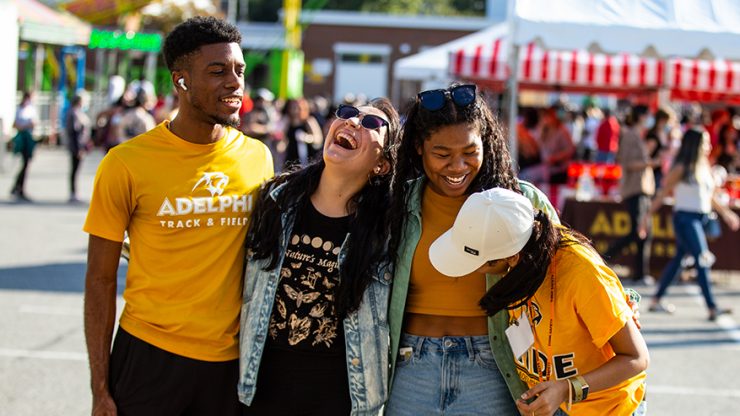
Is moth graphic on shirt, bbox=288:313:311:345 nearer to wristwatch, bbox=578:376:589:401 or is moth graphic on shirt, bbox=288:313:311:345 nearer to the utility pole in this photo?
wristwatch, bbox=578:376:589:401

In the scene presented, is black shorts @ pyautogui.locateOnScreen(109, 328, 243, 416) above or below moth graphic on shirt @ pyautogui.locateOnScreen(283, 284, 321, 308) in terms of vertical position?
below

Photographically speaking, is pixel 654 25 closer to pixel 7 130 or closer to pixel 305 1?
pixel 7 130

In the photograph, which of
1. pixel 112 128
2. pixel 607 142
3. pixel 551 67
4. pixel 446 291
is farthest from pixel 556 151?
pixel 446 291

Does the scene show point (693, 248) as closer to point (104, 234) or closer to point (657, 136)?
point (657, 136)

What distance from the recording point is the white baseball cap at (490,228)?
279 centimetres

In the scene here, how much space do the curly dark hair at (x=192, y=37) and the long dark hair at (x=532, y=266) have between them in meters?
1.27

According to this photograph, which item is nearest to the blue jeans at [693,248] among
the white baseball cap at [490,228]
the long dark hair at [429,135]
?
the long dark hair at [429,135]

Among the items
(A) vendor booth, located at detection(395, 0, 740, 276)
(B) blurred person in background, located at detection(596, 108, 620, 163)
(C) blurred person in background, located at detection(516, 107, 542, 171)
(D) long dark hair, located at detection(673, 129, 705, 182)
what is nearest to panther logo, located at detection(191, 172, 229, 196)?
(A) vendor booth, located at detection(395, 0, 740, 276)

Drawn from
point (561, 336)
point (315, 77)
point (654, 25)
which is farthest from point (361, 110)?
point (315, 77)

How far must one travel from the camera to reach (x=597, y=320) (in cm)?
282

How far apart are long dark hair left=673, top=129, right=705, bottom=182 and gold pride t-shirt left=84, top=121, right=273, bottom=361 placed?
6.77 metres

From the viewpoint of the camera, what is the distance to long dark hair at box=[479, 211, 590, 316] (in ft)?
9.43

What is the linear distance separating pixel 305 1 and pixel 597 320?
2189 inches

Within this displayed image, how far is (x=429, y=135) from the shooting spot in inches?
126
